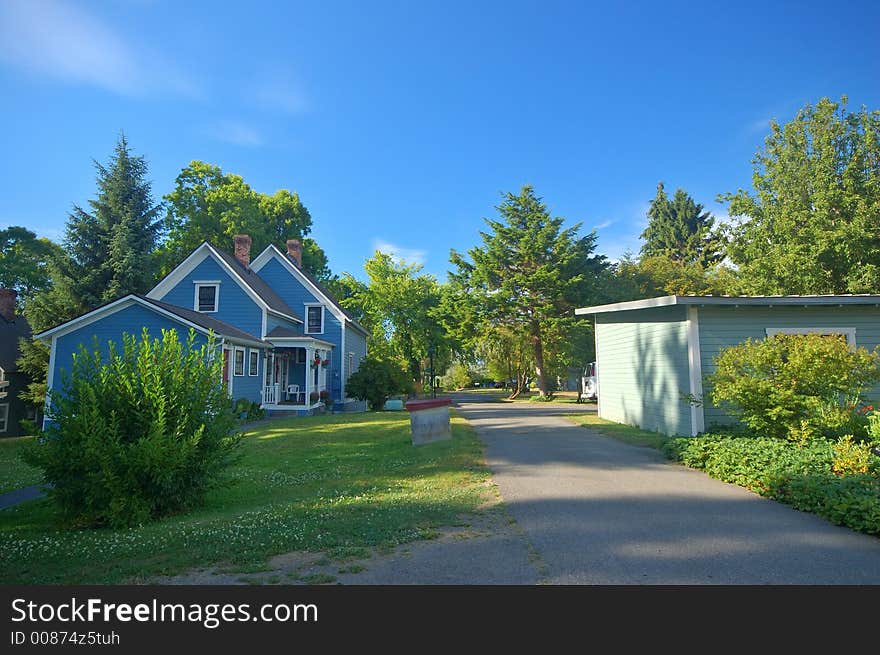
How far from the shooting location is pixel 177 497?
706cm

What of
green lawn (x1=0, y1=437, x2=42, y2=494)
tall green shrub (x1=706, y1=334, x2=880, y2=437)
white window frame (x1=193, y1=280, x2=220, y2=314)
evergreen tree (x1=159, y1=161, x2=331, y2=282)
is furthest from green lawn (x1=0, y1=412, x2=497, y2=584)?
evergreen tree (x1=159, y1=161, x2=331, y2=282)

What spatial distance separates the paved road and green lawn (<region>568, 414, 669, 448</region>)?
2.69 m

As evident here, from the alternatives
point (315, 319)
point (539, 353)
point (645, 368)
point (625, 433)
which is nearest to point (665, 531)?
point (625, 433)

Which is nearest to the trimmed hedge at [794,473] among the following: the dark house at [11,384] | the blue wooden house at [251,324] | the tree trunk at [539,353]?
the blue wooden house at [251,324]

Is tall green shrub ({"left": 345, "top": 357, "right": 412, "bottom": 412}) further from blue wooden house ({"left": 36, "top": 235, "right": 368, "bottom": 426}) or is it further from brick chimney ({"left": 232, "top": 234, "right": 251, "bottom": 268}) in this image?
brick chimney ({"left": 232, "top": 234, "right": 251, "bottom": 268})

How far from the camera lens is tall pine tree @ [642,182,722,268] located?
59.2 meters

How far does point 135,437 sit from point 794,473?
8.77 metres

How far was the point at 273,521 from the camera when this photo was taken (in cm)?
613

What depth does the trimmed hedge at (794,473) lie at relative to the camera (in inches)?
225

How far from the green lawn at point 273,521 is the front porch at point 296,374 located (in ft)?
A: 44.6
